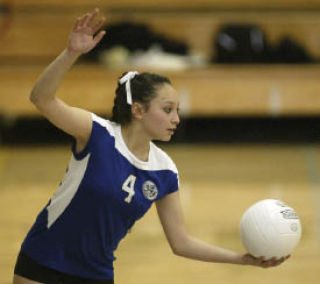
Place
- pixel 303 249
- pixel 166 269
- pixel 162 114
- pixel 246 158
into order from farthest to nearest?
pixel 246 158
pixel 303 249
pixel 166 269
pixel 162 114

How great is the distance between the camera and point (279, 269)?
4.33 meters

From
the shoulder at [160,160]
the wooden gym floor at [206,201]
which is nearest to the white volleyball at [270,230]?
the shoulder at [160,160]

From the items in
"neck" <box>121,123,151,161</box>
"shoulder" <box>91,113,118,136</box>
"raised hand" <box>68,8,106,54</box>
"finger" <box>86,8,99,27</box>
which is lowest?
"neck" <box>121,123,151,161</box>

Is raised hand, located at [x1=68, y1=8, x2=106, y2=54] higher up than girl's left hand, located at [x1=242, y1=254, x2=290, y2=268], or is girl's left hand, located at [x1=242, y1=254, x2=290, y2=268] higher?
raised hand, located at [x1=68, y1=8, x2=106, y2=54]

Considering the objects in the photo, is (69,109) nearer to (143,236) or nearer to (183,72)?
(143,236)

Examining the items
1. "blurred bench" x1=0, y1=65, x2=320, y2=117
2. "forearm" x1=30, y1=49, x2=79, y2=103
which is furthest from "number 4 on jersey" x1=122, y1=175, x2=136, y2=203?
"blurred bench" x1=0, y1=65, x2=320, y2=117

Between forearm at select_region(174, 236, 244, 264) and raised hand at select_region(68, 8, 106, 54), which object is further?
forearm at select_region(174, 236, 244, 264)

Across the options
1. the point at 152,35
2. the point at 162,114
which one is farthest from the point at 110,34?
the point at 162,114

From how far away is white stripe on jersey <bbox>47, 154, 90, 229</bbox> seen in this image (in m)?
2.50

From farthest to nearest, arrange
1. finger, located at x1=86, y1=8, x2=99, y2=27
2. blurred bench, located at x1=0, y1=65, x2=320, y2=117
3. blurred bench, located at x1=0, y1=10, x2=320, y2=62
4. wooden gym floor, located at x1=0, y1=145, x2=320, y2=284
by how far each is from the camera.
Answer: blurred bench, located at x1=0, y1=10, x2=320, y2=62 → blurred bench, located at x1=0, y1=65, x2=320, y2=117 → wooden gym floor, located at x1=0, y1=145, x2=320, y2=284 → finger, located at x1=86, y1=8, x2=99, y2=27

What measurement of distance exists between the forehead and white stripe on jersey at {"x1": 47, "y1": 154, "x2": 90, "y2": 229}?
1.16ft

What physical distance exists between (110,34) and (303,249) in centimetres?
412

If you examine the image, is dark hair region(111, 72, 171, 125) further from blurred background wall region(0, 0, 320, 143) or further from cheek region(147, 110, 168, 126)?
blurred background wall region(0, 0, 320, 143)

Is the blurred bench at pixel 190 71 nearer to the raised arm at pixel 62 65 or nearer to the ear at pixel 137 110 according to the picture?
the ear at pixel 137 110
